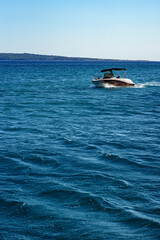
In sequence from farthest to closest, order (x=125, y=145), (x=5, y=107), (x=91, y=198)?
(x=5, y=107)
(x=125, y=145)
(x=91, y=198)

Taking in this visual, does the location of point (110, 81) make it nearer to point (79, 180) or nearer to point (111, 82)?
point (111, 82)

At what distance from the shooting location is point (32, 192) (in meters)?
8.12

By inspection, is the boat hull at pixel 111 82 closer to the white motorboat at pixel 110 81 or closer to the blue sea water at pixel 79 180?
the white motorboat at pixel 110 81

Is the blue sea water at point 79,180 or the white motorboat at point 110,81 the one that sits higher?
the white motorboat at point 110,81

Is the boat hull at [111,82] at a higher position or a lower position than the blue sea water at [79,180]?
higher

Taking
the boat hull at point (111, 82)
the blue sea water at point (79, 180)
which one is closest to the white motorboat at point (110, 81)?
the boat hull at point (111, 82)

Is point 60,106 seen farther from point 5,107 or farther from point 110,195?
point 110,195

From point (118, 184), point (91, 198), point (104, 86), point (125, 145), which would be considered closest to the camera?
point (91, 198)

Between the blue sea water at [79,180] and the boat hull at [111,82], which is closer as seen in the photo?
the blue sea water at [79,180]

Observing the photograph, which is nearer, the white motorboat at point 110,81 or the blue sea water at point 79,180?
the blue sea water at point 79,180

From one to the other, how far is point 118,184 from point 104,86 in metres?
31.2

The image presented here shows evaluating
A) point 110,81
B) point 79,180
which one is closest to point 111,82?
point 110,81

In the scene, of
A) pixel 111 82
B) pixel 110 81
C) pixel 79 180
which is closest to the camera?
pixel 79 180

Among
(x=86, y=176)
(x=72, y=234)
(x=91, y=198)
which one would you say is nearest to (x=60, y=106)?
(x=86, y=176)
